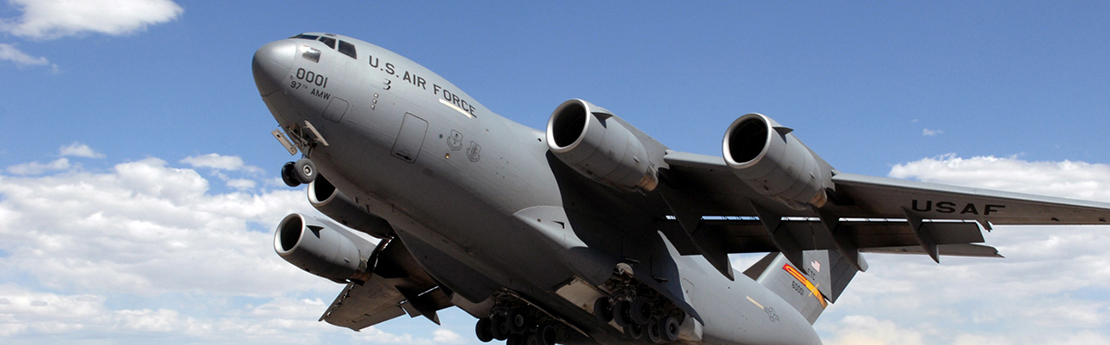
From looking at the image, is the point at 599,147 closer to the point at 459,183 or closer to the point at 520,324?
the point at 459,183

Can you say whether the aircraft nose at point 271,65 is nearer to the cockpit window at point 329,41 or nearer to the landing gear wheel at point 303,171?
the cockpit window at point 329,41

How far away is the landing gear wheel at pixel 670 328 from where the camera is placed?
11.0 meters

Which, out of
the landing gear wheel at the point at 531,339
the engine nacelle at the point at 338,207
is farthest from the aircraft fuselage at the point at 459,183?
the engine nacelle at the point at 338,207

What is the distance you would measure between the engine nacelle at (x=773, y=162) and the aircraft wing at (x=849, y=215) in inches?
13.2

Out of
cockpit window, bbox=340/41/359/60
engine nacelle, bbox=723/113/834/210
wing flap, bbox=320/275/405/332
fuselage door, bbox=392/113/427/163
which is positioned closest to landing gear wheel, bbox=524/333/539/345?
wing flap, bbox=320/275/405/332

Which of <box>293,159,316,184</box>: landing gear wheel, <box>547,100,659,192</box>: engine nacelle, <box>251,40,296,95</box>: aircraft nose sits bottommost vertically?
<box>293,159,316,184</box>: landing gear wheel

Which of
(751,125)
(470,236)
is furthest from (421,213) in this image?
(751,125)

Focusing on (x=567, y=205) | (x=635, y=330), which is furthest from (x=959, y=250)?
(x=567, y=205)

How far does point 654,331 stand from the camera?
1099cm

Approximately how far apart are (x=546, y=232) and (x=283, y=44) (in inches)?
130

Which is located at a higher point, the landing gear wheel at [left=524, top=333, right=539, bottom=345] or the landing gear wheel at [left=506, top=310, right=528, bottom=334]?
the landing gear wheel at [left=506, top=310, right=528, bottom=334]

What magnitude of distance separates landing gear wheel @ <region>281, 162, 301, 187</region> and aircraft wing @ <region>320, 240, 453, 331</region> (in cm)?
426

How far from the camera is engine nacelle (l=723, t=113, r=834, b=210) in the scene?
8.35 meters

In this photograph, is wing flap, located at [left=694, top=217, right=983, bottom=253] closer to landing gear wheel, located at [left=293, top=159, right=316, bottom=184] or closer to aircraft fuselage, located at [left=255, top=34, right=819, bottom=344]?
aircraft fuselage, located at [left=255, top=34, right=819, bottom=344]
